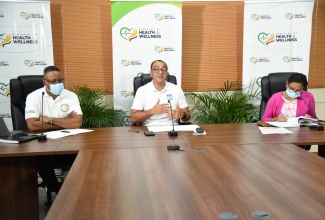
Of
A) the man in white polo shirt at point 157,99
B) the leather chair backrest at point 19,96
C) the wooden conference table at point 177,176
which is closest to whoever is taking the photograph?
the wooden conference table at point 177,176

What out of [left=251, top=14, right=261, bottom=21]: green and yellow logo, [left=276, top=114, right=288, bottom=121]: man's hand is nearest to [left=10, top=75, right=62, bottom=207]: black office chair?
[left=276, top=114, right=288, bottom=121]: man's hand

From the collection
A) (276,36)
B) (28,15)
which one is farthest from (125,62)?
(276,36)

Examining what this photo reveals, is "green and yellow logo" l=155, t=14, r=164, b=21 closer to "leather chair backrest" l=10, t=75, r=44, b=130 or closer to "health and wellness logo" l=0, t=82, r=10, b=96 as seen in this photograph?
"leather chair backrest" l=10, t=75, r=44, b=130

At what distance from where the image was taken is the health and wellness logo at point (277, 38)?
4465mm

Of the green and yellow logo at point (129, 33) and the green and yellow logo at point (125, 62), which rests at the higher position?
the green and yellow logo at point (129, 33)

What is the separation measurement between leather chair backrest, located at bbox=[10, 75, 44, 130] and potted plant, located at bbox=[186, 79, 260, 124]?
7.16ft

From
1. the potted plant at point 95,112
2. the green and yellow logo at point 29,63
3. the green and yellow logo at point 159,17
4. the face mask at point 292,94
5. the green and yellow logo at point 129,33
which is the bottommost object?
the potted plant at point 95,112

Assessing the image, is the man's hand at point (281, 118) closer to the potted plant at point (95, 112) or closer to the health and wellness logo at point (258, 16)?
the health and wellness logo at point (258, 16)

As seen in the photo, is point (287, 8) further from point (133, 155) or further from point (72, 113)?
point (133, 155)

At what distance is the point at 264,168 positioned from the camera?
1771mm

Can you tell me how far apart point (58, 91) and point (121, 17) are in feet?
5.30

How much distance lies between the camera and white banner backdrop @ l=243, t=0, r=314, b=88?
4.42 metres

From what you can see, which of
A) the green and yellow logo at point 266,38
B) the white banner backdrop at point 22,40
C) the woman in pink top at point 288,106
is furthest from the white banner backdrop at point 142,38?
the woman in pink top at point 288,106

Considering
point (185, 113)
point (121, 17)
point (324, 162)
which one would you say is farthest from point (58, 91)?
point (324, 162)
